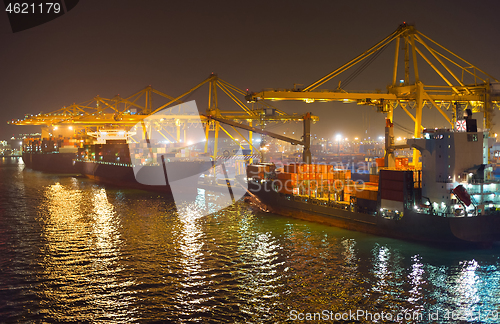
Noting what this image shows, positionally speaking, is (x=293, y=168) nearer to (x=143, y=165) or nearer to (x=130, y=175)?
(x=130, y=175)

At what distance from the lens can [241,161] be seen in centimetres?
5828

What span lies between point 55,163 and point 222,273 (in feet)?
304

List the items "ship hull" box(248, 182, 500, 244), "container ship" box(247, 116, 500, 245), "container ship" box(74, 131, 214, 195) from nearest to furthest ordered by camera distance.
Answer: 1. "ship hull" box(248, 182, 500, 244)
2. "container ship" box(247, 116, 500, 245)
3. "container ship" box(74, 131, 214, 195)

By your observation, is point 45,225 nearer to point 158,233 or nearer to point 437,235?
point 158,233

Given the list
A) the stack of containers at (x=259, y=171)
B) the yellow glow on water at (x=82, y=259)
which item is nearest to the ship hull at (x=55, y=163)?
the yellow glow on water at (x=82, y=259)

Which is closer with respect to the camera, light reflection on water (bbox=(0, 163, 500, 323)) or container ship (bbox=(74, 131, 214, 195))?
light reflection on water (bbox=(0, 163, 500, 323))

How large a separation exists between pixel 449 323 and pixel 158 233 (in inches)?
712

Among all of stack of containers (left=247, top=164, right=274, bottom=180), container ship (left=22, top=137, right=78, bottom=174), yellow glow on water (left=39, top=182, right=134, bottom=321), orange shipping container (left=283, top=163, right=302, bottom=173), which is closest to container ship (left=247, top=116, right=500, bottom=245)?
orange shipping container (left=283, top=163, right=302, bottom=173)

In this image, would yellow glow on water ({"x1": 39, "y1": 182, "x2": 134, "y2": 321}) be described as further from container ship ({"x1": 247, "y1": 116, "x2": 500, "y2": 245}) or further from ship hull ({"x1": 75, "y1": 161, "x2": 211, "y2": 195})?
ship hull ({"x1": 75, "y1": 161, "x2": 211, "y2": 195})

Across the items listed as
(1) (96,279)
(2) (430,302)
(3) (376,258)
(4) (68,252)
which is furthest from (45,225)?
(2) (430,302)

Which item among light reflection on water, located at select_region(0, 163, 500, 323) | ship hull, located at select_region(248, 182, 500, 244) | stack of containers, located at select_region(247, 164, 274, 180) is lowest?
light reflection on water, located at select_region(0, 163, 500, 323)

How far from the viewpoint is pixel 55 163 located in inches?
3814

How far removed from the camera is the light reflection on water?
46.9 feet

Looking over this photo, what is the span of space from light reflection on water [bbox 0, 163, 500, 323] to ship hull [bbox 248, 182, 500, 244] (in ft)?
2.72
